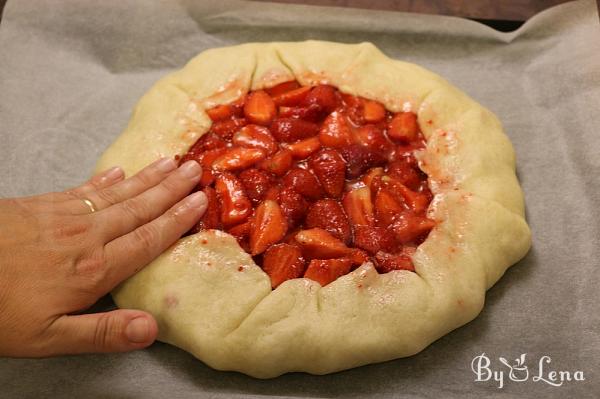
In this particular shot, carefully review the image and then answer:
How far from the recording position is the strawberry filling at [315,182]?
229cm

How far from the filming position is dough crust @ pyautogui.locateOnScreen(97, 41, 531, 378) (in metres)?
2.14

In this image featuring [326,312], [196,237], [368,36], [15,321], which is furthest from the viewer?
[368,36]

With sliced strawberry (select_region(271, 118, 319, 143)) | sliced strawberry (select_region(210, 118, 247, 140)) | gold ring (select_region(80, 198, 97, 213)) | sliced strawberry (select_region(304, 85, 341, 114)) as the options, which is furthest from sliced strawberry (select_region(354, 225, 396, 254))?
gold ring (select_region(80, 198, 97, 213))

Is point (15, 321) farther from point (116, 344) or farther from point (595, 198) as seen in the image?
point (595, 198)

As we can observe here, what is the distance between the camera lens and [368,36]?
11.5ft

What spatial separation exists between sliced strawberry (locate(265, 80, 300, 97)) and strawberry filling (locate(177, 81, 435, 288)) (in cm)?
8

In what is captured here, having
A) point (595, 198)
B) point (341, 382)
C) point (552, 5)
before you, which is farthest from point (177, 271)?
point (552, 5)

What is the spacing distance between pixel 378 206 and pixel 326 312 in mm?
503

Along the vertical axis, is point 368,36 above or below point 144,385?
above

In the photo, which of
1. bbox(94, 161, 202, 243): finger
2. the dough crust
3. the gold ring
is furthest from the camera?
the gold ring

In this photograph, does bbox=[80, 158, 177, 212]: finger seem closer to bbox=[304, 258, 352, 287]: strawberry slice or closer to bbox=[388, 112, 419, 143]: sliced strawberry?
bbox=[304, 258, 352, 287]: strawberry slice

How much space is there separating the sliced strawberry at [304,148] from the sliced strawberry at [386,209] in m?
0.37

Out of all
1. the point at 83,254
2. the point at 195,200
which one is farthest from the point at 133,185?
the point at 83,254

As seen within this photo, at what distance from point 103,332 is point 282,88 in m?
1.43
